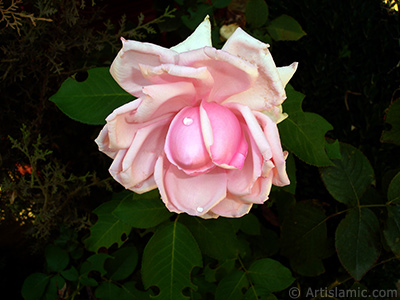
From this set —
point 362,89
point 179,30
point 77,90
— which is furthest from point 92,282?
point 362,89

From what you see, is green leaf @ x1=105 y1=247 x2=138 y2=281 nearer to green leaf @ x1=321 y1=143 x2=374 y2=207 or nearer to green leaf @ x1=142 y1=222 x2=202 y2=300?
green leaf @ x1=142 y1=222 x2=202 y2=300

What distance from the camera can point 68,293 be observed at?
2.74 feet

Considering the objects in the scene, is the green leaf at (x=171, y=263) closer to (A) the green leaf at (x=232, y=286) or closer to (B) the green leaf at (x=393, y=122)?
(A) the green leaf at (x=232, y=286)

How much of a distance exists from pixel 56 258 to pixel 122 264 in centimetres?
15

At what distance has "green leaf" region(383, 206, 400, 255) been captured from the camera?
0.73 metres

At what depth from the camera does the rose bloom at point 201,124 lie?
0.41m

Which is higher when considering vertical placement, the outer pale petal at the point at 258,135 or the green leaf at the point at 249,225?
the outer pale petal at the point at 258,135

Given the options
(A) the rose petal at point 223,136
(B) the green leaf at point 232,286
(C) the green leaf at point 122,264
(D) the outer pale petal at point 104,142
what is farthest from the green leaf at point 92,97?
(B) the green leaf at point 232,286

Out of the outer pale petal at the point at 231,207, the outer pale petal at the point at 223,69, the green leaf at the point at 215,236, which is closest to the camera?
the outer pale petal at the point at 223,69

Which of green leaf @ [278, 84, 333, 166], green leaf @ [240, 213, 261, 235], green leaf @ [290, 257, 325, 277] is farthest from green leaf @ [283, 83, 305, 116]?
green leaf @ [290, 257, 325, 277]

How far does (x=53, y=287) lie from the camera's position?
75cm

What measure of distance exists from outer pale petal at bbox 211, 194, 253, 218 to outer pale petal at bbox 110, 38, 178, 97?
0.63 ft

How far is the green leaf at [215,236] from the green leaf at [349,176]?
0.85 feet

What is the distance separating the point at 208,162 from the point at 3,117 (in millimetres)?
587
